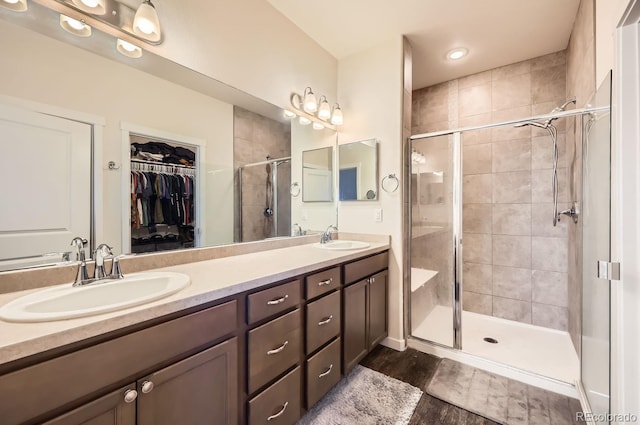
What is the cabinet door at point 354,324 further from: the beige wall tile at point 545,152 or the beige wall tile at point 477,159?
the beige wall tile at point 545,152

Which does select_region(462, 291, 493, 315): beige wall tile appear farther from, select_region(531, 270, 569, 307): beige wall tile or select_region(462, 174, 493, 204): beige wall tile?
select_region(462, 174, 493, 204): beige wall tile

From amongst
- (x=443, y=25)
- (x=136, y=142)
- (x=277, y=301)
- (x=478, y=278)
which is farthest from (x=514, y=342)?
(x=136, y=142)

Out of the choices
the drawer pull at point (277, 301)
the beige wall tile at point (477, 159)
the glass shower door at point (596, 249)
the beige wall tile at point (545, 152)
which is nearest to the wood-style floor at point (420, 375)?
the glass shower door at point (596, 249)

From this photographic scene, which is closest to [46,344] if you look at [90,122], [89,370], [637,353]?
[89,370]

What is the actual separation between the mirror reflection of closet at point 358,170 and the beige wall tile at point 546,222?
1628 mm

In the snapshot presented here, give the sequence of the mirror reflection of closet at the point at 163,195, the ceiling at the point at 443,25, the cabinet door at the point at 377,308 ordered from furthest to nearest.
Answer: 1. the cabinet door at the point at 377,308
2. the ceiling at the point at 443,25
3. the mirror reflection of closet at the point at 163,195

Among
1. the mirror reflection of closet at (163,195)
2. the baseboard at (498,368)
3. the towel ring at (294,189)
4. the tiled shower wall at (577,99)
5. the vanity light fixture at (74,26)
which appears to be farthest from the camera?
the towel ring at (294,189)

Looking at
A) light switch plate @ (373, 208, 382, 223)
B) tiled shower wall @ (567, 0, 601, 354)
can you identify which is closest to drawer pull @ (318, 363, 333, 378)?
light switch plate @ (373, 208, 382, 223)

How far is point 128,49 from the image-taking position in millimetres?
1308

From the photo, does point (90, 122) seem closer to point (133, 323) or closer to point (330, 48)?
point (133, 323)

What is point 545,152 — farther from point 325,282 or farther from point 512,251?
point 325,282

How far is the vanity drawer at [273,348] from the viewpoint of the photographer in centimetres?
117

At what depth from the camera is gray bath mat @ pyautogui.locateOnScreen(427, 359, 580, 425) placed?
1553 mm

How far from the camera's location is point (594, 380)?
145 centimetres
